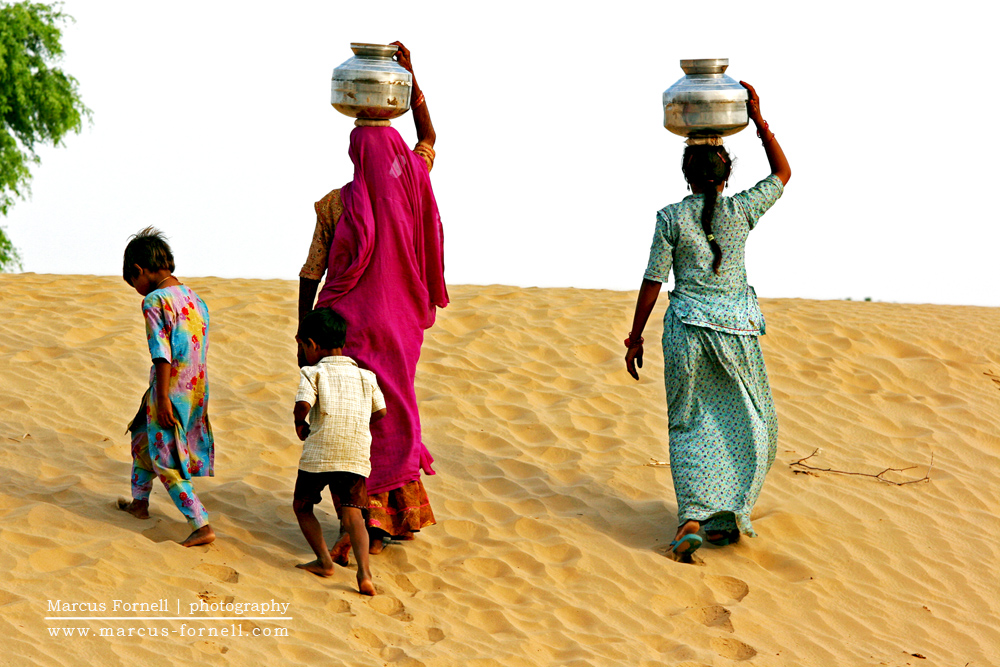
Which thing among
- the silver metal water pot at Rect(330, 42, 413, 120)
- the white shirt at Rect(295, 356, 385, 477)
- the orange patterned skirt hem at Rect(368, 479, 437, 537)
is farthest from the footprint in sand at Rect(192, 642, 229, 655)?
the silver metal water pot at Rect(330, 42, 413, 120)

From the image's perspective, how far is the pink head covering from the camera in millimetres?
4984

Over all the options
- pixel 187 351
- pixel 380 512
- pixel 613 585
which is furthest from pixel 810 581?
pixel 187 351

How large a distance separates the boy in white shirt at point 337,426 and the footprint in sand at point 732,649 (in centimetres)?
156

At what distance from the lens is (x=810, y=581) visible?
5.39 metres

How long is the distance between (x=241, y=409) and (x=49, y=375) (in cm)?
156

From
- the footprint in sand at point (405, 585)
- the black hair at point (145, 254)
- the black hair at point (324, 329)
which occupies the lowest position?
the footprint in sand at point (405, 585)

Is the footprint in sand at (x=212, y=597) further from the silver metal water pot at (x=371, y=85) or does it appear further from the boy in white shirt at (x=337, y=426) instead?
the silver metal water pot at (x=371, y=85)

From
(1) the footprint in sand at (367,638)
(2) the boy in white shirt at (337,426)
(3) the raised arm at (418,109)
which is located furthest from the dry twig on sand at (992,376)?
(1) the footprint in sand at (367,638)

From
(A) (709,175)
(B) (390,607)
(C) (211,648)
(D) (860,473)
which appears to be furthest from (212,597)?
(D) (860,473)

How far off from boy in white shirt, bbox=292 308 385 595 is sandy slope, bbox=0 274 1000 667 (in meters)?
0.36

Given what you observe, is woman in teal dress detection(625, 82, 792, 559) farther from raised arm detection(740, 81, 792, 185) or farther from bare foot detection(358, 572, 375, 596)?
bare foot detection(358, 572, 375, 596)

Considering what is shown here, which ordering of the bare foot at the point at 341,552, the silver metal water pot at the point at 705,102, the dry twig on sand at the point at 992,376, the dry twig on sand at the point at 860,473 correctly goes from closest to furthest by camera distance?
1. the bare foot at the point at 341,552
2. the silver metal water pot at the point at 705,102
3. the dry twig on sand at the point at 860,473
4. the dry twig on sand at the point at 992,376

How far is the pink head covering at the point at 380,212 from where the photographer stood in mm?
4984

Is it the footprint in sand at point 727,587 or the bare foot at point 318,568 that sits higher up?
the bare foot at point 318,568
